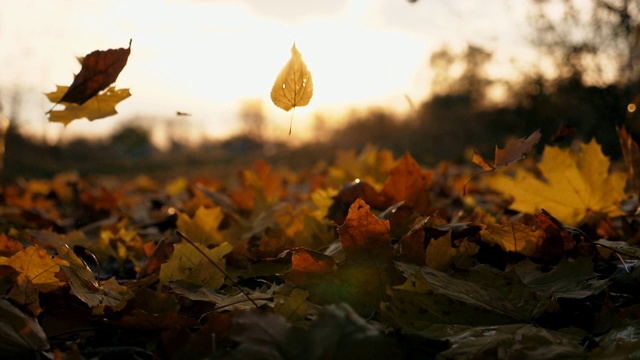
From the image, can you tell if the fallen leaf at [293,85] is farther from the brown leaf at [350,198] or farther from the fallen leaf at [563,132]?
the fallen leaf at [563,132]

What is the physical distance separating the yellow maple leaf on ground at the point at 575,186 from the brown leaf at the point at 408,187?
231 millimetres

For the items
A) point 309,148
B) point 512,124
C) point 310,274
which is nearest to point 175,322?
point 310,274

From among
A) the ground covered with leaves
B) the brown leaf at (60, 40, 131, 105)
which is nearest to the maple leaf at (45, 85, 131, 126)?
the brown leaf at (60, 40, 131, 105)

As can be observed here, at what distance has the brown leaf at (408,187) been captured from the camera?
1.31m

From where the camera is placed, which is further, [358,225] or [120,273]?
[120,273]

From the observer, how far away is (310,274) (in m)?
0.89

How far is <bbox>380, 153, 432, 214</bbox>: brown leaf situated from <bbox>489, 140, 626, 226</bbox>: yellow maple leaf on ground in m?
0.23

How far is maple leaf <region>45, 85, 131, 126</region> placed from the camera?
1.00m

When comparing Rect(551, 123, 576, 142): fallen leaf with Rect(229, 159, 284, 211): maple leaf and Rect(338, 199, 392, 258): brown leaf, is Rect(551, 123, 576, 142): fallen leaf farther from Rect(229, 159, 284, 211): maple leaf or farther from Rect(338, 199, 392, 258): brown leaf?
Rect(229, 159, 284, 211): maple leaf

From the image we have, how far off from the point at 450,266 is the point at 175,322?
456 mm

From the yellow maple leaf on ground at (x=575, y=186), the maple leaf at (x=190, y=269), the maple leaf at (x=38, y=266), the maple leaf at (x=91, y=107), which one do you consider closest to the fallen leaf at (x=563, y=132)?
the yellow maple leaf on ground at (x=575, y=186)

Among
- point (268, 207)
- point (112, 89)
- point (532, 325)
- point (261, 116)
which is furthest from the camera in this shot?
point (261, 116)

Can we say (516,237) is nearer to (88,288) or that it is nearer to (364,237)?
(364,237)

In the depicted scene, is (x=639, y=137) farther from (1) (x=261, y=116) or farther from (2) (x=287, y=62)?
(1) (x=261, y=116)
